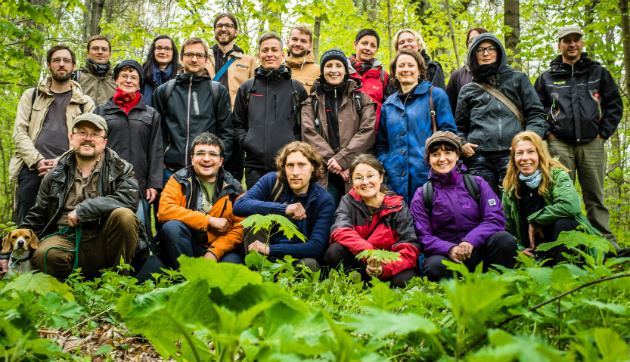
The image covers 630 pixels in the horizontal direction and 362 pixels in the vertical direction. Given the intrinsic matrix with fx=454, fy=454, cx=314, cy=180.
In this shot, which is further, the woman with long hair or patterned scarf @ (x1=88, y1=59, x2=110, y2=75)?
patterned scarf @ (x1=88, y1=59, x2=110, y2=75)

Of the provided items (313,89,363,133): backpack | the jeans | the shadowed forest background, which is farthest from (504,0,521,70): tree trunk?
(313,89,363,133): backpack

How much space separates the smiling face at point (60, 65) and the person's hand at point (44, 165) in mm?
1144

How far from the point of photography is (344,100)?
216 inches

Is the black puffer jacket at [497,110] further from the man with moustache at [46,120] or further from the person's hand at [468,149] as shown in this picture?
the man with moustache at [46,120]

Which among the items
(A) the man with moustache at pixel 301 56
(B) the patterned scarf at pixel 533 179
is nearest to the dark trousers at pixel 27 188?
(A) the man with moustache at pixel 301 56

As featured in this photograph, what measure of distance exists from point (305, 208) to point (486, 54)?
2.80 meters

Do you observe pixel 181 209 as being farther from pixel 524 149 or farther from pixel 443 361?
pixel 443 361

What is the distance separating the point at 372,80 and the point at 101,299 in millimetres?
4239

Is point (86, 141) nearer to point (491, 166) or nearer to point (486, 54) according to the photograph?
point (491, 166)

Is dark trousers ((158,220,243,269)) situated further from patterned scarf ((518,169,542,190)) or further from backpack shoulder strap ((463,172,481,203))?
patterned scarf ((518,169,542,190))

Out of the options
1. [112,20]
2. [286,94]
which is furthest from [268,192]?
[112,20]

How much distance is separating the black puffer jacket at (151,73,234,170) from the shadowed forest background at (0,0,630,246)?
185 cm

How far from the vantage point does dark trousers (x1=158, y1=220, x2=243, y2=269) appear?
15.1 ft

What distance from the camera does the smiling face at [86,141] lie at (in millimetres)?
4555
